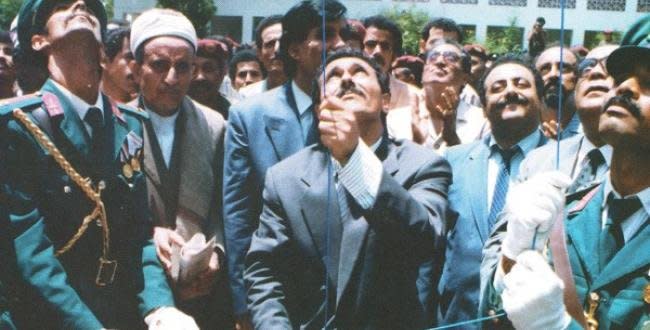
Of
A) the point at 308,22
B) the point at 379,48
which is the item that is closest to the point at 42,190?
the point at 308,22

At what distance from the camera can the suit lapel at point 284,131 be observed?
311 cm

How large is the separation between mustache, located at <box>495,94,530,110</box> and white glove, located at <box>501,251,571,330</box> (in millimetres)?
1646

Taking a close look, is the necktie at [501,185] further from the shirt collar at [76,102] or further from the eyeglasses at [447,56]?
the shirt collar at [76,102]

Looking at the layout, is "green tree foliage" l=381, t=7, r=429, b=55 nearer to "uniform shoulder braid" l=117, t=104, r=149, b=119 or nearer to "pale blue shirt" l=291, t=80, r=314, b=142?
"pale blue shirt" l=291, t=80, r=314, b=142

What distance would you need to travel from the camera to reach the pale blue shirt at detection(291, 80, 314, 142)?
10.3 ft

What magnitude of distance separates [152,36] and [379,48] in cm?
197

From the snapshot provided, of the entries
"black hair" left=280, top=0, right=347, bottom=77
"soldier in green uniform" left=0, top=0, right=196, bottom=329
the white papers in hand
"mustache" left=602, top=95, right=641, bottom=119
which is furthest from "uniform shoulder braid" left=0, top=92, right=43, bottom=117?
"mustache" left=602, top=95, right=641, bottom=119

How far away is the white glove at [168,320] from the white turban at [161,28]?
3.77ft

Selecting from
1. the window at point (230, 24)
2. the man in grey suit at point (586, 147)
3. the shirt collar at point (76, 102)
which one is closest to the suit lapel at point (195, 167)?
the shirt collar at point (76, 102)

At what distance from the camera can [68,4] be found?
262 cm

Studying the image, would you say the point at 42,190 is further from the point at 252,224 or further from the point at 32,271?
the point at 252,224

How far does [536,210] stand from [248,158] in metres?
1.51

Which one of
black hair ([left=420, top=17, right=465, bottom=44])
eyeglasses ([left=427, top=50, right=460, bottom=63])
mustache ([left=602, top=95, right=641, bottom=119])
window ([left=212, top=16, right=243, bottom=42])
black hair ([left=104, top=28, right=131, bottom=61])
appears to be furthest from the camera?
window ([left=212, top=16, right=243, bottom=42])

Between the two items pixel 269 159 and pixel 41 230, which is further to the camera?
pixel 269 159
